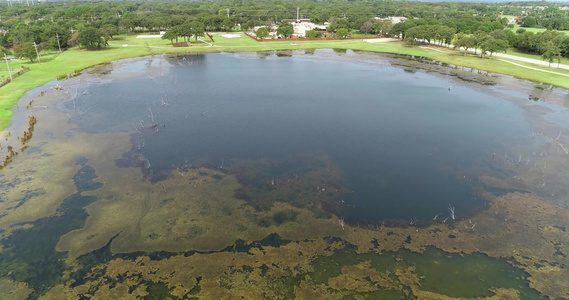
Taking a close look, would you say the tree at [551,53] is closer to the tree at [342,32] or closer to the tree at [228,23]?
the tree at [342,32]

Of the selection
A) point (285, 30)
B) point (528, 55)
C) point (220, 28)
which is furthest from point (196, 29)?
point (528, 55)

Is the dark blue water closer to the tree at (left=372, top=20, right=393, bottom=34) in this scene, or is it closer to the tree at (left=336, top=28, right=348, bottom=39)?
the tree at (left=336, top=28, right=348, bottom=39)

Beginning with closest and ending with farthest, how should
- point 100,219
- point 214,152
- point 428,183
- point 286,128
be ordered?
point 100,219
point 428,183
point 214,152
point 286,128

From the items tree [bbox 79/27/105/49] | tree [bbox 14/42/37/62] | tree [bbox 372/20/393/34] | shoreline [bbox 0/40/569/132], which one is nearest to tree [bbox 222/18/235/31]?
shoreline [bbox 0/40/569/132]

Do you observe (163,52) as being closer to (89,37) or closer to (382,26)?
(89,37)

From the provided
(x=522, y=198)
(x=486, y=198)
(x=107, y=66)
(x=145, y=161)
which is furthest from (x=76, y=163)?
(x=107, y=66)

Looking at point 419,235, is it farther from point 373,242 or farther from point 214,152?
point 214,152
